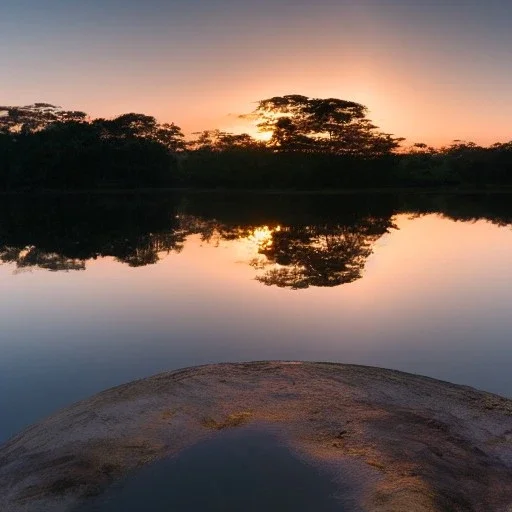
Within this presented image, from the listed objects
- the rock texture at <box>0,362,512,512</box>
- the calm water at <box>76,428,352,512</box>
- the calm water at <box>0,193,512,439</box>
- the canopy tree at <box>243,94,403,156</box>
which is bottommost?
the calm water at <box>0,193,512,439</box>

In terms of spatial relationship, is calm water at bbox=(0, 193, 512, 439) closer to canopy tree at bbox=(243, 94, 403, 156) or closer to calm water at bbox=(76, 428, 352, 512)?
calm water at bbox=(76, 428, 352, 512)

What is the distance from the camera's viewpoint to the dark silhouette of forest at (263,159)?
44188 mm

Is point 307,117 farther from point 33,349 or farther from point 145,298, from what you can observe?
point 33,349

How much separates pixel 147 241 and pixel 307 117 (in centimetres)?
3373

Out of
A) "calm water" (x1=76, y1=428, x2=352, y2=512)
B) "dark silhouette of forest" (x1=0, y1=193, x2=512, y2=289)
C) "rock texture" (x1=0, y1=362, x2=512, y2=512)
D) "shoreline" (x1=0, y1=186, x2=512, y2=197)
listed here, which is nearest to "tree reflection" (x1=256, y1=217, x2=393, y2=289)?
"dark silhouette of forest" (x1=0, y1=193, x2=512, y2=289)

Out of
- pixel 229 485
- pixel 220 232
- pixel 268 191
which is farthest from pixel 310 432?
pixel 268 191

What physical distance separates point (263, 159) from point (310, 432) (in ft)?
137

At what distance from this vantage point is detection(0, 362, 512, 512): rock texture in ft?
12.8

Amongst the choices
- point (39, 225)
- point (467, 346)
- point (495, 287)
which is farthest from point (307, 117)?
point (467, 346)

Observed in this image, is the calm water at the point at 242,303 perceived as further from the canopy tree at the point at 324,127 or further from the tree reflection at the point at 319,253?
the canopy tree at the point at 324,127

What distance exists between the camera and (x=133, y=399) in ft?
18.2

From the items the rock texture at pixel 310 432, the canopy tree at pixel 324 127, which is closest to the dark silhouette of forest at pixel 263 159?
the canopy tree at pixel 324 127

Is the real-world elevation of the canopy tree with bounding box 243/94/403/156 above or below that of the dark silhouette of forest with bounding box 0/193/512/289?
above

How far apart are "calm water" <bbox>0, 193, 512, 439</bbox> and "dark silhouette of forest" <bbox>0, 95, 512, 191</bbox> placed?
22.9m
